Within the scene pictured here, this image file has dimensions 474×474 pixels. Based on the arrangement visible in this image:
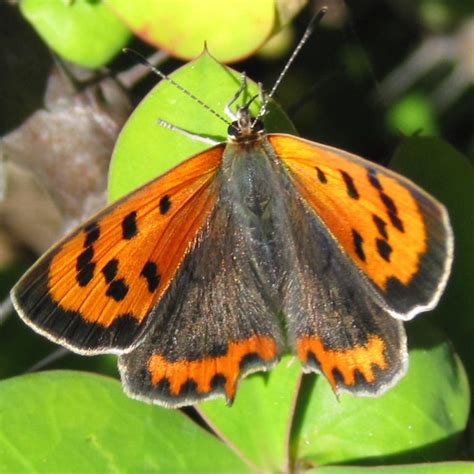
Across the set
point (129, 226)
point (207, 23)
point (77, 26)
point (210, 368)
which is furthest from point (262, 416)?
point (77, 26)

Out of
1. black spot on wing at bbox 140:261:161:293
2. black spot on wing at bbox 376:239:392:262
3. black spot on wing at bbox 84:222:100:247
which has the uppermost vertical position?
black spot on wing at bbox 84:222:100:247

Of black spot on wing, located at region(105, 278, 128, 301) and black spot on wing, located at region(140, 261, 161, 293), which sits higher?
black spot on wing, located at region(105, 278, 128, 301)

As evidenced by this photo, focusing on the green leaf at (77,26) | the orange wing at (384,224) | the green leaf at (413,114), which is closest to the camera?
the orange wing at (384,224)

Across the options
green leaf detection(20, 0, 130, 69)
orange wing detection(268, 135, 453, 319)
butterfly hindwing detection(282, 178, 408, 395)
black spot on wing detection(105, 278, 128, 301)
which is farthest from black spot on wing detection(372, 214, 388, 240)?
green leaf detection(20, 0, 130, 69)

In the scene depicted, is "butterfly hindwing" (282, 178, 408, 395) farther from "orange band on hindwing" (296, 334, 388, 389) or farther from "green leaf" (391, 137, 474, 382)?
"green leaf" (391, 137, 474, 382)

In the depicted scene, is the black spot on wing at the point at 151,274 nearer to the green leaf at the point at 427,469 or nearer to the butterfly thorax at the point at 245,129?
the butterfly thorax at the point at 245,129

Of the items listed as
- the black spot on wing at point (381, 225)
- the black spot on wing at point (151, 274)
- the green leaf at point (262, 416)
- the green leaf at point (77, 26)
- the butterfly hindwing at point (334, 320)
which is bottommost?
the green leaf at point (262, 416)

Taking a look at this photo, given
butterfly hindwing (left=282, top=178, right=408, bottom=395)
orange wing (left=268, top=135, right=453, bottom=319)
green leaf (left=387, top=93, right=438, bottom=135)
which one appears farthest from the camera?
green leaf (left=387, top=93, right=438, bottom=135)

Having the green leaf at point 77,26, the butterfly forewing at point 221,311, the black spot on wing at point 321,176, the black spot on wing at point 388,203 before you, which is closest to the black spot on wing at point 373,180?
the black spot on wing at point 388,203
